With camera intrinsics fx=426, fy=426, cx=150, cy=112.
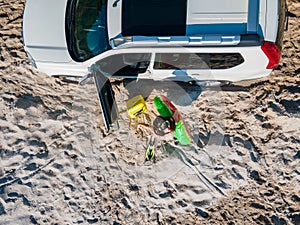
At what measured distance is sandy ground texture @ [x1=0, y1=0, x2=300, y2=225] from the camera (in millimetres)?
6023

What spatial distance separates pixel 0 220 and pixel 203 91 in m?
3.62

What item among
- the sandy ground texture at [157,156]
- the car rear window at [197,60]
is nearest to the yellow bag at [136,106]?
the sandy ground texture at [157,156]

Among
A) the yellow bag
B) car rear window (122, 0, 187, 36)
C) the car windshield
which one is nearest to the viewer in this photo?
car rear window (122, 0, 187, 36)

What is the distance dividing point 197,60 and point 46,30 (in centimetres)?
208

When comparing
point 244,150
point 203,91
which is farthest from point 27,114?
point 244,150

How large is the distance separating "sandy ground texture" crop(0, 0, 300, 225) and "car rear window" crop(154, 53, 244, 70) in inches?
34.1

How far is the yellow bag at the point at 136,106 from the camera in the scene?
6.28 meters

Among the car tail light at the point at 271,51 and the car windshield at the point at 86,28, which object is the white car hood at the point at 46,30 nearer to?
the car windshield at the point at 86,28

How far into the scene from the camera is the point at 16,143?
21.7 feet

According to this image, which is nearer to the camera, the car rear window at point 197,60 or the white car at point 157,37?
the white car at point 157,37

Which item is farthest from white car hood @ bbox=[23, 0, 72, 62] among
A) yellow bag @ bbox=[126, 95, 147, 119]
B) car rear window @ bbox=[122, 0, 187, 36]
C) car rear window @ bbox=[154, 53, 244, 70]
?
car rear window @ bbox=[154, 53, 244, 70]

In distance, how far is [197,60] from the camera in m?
5.46

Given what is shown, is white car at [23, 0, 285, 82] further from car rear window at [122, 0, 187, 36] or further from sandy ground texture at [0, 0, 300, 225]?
sandy ground texture at [0, 0, 300, 225]

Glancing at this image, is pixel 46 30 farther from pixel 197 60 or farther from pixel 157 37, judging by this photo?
pixel 197 60
